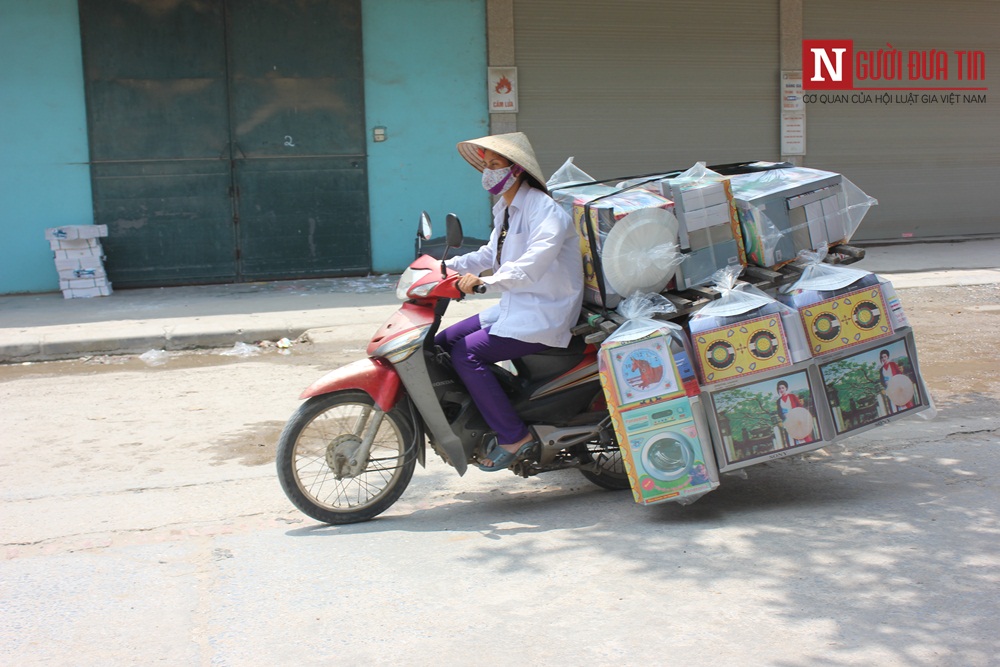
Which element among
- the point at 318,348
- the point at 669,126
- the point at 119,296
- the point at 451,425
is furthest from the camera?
the point at 669,126

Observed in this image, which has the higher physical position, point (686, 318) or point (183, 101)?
point (183, 101)

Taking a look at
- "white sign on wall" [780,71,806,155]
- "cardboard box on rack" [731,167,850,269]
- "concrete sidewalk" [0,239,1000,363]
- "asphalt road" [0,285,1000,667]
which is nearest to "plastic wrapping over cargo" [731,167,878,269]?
"cardboard box on rack" [731,167,850,269]

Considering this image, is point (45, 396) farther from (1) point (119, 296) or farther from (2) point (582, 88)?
(2) point (582, 88)

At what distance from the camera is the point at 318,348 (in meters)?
9.12

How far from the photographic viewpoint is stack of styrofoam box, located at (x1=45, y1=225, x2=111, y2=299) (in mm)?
11602

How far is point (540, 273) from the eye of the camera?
455 cm

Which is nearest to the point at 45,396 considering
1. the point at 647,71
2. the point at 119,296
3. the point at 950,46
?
the point at 119,296

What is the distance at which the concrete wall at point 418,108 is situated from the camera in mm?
12719

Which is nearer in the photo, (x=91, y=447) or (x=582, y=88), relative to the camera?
(x=91, y=447)

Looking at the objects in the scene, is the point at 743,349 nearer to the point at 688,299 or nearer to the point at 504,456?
the point at 688,299

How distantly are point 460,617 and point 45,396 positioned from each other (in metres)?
5.26

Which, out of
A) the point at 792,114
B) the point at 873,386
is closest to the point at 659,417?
the point at 873,386

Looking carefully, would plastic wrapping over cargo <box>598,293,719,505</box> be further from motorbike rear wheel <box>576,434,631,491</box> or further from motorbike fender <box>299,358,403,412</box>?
motorbike fender <box>299,358,403,412</box>

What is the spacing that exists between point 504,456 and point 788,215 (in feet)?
5.76
